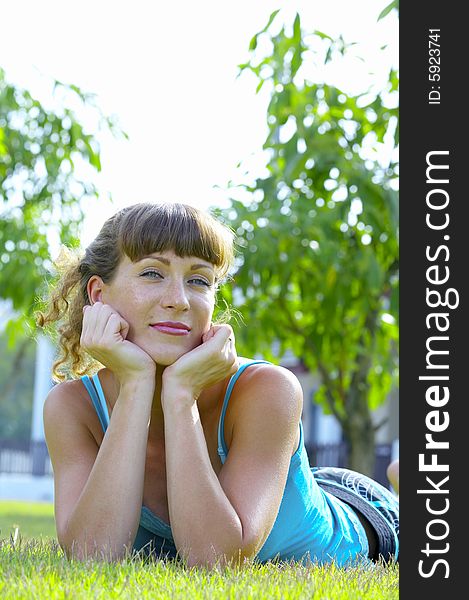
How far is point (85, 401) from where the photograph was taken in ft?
11.9

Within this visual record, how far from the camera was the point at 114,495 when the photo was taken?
3.11 m

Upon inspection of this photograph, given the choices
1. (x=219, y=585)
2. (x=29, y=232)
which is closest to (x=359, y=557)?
(x=219, y=585)

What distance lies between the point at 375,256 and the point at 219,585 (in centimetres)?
663

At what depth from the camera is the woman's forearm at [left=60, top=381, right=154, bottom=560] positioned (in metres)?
3.09

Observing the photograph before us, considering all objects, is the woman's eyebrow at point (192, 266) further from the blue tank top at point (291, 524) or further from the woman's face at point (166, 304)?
the blue tank top at point (291, 524)

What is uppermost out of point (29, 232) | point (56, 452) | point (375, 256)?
point (29, 232)

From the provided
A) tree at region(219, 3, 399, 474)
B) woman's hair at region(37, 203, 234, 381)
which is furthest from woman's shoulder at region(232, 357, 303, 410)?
tree at region(219, 3, 399, 474)

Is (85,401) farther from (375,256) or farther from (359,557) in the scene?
(375,256)

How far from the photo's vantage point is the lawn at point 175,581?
91.0 inches

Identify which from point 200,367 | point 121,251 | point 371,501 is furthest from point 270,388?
point 371,501

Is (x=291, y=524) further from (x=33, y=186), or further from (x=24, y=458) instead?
(x=24, y=458)

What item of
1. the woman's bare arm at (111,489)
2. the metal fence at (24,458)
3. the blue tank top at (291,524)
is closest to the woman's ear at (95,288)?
the blue tank top at (291,524)

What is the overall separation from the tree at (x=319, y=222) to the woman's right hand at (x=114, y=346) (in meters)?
4.87

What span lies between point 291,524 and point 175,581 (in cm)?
107
